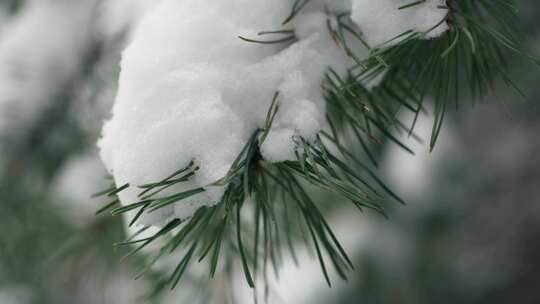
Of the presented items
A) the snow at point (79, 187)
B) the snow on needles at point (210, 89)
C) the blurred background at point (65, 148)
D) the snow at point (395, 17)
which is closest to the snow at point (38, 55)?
the blurred background at point (65, 148)

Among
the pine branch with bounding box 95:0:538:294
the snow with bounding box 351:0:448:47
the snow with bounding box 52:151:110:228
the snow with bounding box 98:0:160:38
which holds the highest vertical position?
the snow with bounding box 98:0:160:38

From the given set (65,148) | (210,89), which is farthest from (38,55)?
(210,89)

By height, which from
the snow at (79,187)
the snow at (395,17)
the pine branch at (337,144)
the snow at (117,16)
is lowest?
the pine branch at (337,144)

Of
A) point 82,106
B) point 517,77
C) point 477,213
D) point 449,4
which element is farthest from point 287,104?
point 477,213

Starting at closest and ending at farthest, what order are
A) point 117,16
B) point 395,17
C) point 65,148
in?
point 395,17 < point 117,16 < point 65,148

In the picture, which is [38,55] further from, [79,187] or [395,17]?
[395,17]

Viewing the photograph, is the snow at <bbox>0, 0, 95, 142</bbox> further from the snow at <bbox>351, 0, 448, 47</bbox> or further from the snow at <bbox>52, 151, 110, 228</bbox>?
the snow at <bbox>351, 0, 448, 47</bbox>

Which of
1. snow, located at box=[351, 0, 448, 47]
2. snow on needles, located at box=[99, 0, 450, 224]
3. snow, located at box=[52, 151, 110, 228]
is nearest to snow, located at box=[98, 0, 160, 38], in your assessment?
snow, located at box=[52, 151, 110, 228]

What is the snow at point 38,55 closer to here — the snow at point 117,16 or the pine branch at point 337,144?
the snow at point 117,16
